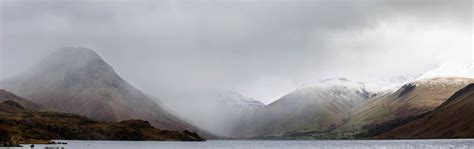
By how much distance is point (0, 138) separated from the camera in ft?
608
